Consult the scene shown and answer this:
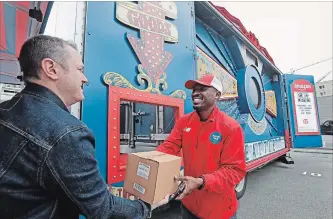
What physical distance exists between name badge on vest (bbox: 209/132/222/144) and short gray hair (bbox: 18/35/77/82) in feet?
3.36

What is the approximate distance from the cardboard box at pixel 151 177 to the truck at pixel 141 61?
50 centimetres

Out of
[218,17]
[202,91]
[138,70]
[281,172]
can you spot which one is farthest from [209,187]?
[281,172]

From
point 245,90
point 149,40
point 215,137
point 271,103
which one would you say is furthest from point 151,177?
point 271,103

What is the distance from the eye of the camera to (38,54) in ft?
2.62

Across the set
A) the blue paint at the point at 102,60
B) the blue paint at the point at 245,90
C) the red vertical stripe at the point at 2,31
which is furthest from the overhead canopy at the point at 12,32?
the blue paint at the point at 245,90

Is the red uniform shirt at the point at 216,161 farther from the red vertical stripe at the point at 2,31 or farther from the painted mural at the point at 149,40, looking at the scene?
the red vertical stripe at the point at 2,31

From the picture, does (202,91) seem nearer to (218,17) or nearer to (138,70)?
(138,70)

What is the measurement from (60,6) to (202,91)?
1.32 m

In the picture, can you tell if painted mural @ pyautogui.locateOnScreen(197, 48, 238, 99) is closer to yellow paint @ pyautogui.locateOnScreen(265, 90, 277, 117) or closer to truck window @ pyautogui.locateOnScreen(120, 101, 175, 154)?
truck window @ pyautogui.locateOnScreen(120, 101, 175, 154)

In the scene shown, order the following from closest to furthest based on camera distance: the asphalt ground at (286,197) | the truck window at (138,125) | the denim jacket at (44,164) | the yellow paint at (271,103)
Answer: the denim jacket at (44,164), the asphalt ground at (286,197), the truck window at (138,125), the yellow paint at (271,103)

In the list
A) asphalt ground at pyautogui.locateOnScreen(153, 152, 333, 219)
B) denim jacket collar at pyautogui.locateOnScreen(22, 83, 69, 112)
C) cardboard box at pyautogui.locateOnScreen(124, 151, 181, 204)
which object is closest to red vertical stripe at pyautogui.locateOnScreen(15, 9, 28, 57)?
denim jacket collar at pyautogui.locateOnScreen(22, 83, 69, 112)

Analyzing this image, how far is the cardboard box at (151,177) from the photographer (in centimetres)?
100

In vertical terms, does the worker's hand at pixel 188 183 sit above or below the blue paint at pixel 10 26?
below

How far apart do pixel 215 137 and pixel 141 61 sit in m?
0.98
